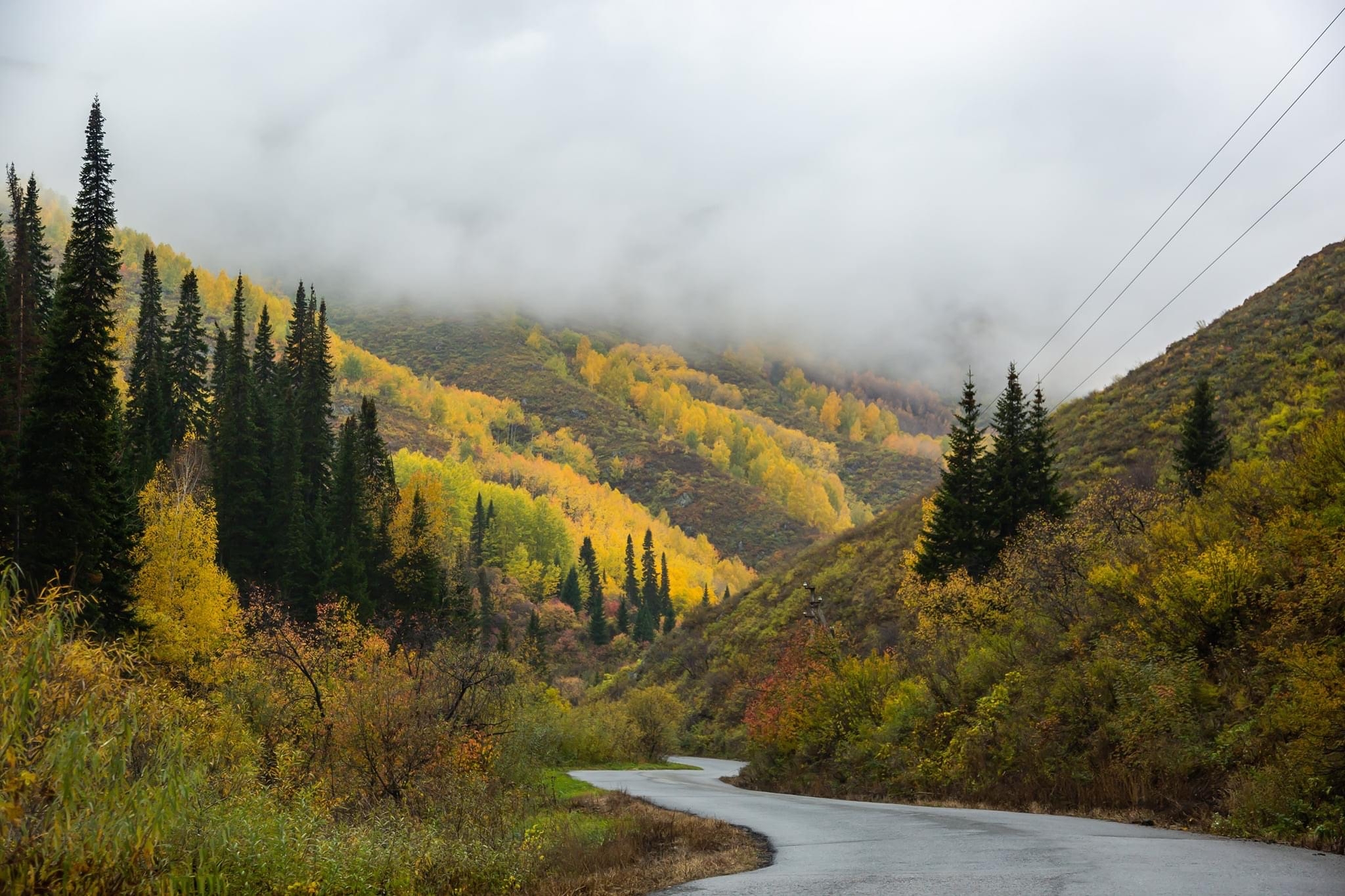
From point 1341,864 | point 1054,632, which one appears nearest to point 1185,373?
point 1054,632

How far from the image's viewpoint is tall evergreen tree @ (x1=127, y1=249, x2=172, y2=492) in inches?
2311

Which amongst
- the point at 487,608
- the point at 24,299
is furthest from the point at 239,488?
the point at 487,608

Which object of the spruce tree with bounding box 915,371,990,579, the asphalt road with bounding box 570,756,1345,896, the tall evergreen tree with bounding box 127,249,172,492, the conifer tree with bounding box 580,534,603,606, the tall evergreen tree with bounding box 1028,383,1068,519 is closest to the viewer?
the asphalt road with bounding box 570,756,1345,896

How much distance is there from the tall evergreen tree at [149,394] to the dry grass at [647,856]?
4365 cm

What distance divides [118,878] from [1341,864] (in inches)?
505

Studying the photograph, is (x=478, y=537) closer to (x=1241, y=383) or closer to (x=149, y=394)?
(x=149, y=394)

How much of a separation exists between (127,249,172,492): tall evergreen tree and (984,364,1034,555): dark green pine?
45.6 meters

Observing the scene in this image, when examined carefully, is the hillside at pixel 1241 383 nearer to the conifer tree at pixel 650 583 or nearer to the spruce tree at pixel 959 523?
the spruce tree at pixel 959 523

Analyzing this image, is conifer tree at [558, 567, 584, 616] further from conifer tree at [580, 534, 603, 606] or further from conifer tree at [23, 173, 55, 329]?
conifer tree at [23, 173, 55, 329]

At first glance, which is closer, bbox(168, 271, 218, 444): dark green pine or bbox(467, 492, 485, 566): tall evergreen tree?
bbox(168, 271, 218, 444): dark green pine

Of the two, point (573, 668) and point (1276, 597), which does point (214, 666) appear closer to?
point (1276, 597)

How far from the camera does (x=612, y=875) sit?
42.7 feet

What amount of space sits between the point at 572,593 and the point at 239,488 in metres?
92.2

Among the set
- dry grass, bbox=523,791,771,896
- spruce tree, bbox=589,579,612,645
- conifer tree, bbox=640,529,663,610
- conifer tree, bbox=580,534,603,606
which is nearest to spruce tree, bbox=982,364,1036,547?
dry grass, bbox=523,791,771,896
